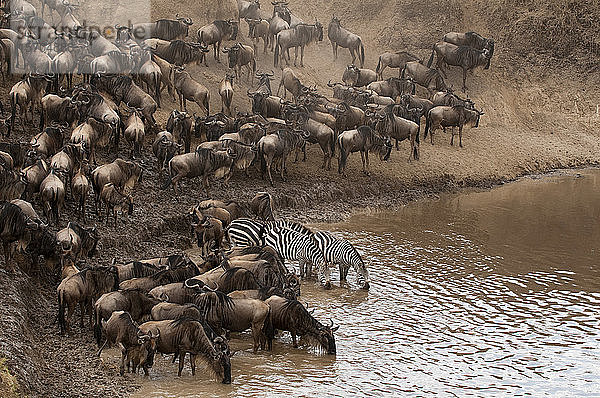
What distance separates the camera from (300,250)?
13352mm

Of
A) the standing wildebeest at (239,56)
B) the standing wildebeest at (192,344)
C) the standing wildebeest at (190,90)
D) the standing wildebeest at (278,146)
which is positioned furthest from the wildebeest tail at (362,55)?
the standing wildebeest at (192,344)

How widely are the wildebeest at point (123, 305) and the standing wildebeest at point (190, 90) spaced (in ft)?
30.7

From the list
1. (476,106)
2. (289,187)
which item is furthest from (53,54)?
(476,106)

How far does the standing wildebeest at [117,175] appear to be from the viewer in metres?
13.9

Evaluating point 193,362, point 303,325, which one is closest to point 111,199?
point 303,325

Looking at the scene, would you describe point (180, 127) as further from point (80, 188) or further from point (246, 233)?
point (246, 233)

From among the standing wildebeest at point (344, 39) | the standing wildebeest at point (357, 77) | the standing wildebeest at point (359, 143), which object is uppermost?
the standing wildebeest at point (344, 39)

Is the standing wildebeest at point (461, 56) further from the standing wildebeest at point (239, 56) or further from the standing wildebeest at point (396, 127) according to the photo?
the standing wildebeest at point (239, 56)

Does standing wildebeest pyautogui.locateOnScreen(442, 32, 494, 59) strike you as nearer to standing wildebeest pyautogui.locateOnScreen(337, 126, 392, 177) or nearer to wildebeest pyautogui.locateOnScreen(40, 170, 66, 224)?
standing wildebeest pyautogui.locateOnScreen(337, 126, 392, 177)

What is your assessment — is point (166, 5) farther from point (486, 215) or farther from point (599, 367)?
point (599, 367)

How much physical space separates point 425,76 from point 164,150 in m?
9.87

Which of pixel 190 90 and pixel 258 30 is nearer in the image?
pixel 190 90

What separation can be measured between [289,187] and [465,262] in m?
4.63

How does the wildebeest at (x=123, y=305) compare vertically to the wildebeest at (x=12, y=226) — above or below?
below
